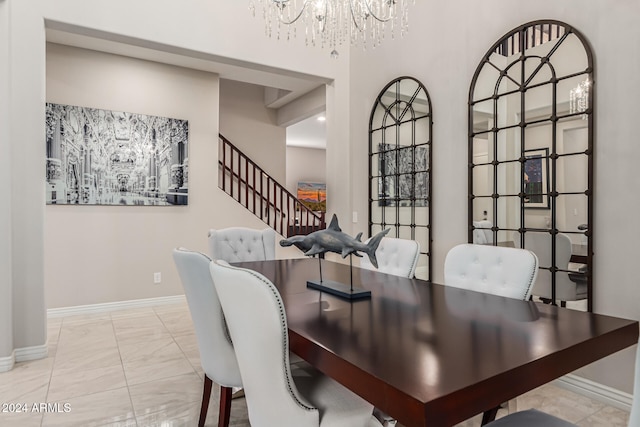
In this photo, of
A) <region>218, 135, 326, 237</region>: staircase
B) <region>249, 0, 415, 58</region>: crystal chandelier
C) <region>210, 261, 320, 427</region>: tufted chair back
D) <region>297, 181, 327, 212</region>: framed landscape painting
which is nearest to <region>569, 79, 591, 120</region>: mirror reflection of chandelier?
<region>249, 0, 415, 58</region>: crystal chandelier

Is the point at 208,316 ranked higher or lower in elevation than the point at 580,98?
lower

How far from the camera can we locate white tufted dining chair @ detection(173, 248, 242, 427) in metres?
1.62

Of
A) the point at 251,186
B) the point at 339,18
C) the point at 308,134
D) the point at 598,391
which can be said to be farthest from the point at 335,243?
the point at 308,134

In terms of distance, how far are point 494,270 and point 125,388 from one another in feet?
7.69

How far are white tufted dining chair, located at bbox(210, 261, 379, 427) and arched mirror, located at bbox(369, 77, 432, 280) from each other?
2253 millimetres

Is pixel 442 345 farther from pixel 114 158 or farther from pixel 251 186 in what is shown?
pixel 251 186

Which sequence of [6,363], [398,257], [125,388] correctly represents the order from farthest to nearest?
[6,363]
[398,257]
[125,388]

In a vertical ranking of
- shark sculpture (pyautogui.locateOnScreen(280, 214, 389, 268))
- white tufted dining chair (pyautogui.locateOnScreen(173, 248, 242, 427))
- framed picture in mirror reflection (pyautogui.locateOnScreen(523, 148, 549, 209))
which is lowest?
white tufted dining chair (pyautogui.locateOnScreen(173, 248, 242, 427))

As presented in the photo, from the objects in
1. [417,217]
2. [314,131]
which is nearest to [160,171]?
[417,217]

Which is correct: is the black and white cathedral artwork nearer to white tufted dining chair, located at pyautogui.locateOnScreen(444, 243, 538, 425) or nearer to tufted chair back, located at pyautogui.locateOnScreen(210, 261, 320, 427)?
white tufted dining chair, located at pyautogui.locateOnScreen(444, 243, 538, 425)

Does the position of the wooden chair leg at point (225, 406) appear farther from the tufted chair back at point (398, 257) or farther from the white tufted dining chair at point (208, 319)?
the tufted chair back at point (398, 257)

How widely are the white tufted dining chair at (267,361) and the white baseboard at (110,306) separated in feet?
12.2

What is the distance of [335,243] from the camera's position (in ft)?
5.99

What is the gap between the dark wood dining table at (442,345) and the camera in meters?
0.89
